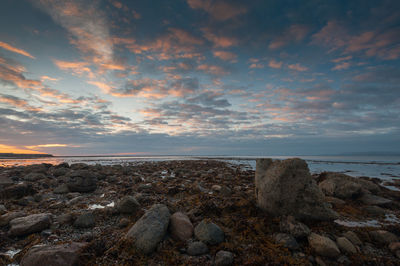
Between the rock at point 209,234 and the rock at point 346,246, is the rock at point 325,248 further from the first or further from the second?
the rock at point 209,234

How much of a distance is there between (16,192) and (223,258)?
33.8ft

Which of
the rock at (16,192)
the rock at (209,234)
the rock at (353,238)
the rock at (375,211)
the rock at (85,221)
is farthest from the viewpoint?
the rock at (16,192)

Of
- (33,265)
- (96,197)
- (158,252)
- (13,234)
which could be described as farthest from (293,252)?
(96,197)

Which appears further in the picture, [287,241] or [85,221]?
[85,221]

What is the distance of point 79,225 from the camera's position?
5.47 meters

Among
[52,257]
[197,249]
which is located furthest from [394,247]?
[52,257]

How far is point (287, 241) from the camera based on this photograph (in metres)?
4.37

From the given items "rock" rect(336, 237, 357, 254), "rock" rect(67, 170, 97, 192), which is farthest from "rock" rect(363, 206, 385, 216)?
"rock" rect(67, 170, 97, 192)

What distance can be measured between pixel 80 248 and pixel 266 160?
6.61 m

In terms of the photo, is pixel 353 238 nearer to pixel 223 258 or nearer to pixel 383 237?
pixel 383 237

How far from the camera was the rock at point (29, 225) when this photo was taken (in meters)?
4.84

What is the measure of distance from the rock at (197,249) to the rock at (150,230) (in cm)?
76

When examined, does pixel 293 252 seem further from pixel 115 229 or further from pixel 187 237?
pixel 115 229

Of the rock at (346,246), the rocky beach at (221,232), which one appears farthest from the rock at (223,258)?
the rock at (346,246)
